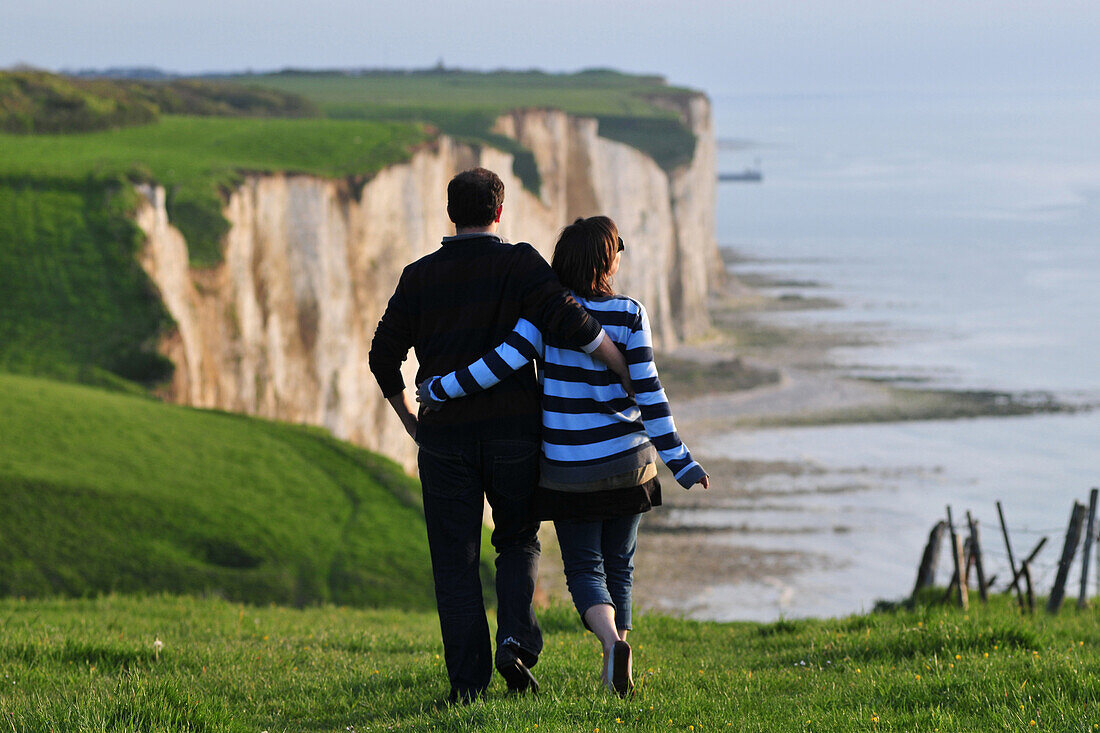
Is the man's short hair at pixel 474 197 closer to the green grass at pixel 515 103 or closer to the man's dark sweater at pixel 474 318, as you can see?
the man's dark sweater at pixel 474 318

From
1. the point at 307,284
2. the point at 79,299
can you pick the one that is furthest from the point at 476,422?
the point at 307,284

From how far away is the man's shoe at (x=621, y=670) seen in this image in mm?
5727

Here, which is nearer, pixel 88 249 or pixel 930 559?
pixel 930 559

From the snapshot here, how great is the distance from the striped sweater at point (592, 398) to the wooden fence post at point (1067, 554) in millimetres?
8138

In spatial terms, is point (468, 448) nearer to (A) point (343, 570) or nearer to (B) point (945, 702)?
(B) point (945, 702)

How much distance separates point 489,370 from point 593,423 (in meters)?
0.61

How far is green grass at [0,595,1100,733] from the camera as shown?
5316 millimetres

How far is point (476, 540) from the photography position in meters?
6.07

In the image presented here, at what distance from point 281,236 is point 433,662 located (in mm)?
30473

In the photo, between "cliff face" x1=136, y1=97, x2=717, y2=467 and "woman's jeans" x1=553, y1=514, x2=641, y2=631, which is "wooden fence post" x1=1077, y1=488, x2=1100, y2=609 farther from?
Result: "cliff face" x1=136, y1=97, x2=717, y2=467

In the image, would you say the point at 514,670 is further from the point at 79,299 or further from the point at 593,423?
the point at 79,299

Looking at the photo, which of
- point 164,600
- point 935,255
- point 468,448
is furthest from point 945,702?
point 935,255

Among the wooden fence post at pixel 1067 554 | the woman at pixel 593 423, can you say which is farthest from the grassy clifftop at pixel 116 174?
the woman at pixel 593 423

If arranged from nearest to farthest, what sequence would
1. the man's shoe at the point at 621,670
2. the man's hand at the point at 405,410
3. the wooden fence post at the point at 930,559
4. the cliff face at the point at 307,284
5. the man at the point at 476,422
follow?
1. the man's shoe at the point at 621,670
2. the man at the point at 476,422
3. the man's hand at the point at 405,410
4. the wooden fence post at the point at 930,559
5. the cliff face at the point at 307,284
